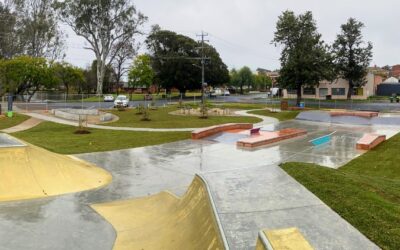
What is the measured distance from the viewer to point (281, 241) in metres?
4.14

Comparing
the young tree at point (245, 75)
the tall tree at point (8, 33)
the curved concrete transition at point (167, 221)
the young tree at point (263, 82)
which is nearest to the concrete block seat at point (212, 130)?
the curved concrete transition at point (167, 221)

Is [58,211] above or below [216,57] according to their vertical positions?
below

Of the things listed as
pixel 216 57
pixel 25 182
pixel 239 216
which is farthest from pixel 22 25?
pixel 239 216

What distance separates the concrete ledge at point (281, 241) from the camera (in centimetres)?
400

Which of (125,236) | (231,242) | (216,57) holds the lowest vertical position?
(125,236)

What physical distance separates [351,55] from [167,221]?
62290 millimetres

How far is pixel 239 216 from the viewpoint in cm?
556

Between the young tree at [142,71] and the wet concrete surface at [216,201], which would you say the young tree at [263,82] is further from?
the wet concrete surface at [216,201]

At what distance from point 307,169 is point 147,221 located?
3.78 m

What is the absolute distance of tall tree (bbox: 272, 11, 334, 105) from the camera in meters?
45.7

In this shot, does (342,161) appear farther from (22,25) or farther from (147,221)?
(22,25)

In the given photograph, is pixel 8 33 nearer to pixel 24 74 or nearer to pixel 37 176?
pixel 24 74

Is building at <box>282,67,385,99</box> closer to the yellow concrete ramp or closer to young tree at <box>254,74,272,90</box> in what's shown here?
young tree at <box>254,74,272,90</box>

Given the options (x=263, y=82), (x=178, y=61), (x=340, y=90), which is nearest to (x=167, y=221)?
(x=178, y=61)
